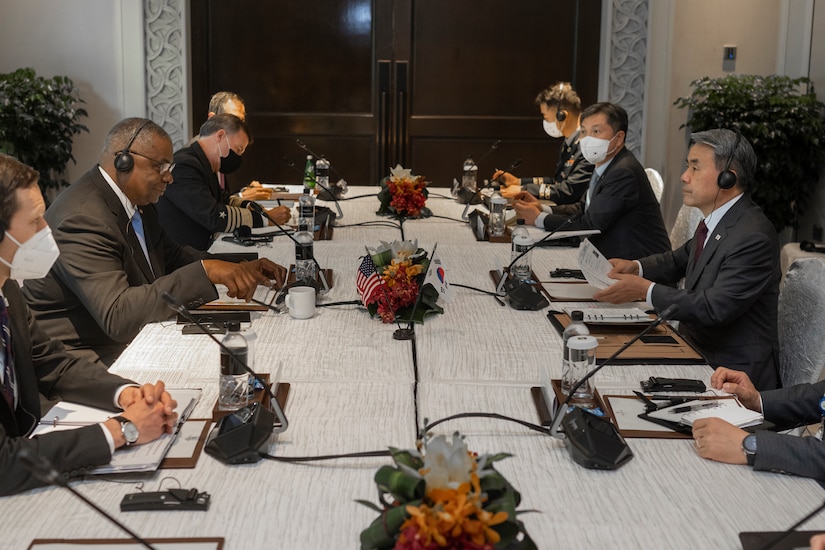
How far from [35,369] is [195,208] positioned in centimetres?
226

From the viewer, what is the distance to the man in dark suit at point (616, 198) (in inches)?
167

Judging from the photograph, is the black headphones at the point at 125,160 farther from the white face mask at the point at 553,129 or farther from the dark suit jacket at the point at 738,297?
the white face mask at the point at 553,129

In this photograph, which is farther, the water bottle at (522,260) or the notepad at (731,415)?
the water bottle at (522,260)

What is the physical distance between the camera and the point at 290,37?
722 cm

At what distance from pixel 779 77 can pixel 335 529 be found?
5.44 meters

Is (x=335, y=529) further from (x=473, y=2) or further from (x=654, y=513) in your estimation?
(x=473, y=2)

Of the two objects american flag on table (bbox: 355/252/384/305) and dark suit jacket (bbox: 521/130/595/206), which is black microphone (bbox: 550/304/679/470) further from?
dark suit jacket (bbox: 521/130/595/206)

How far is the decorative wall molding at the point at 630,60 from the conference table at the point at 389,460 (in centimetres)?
438

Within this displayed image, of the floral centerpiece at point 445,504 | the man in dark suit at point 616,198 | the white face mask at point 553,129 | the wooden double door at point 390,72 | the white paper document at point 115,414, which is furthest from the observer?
the wooden double door at point 390,72

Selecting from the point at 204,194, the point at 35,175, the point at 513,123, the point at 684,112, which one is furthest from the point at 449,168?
the point at 35,175

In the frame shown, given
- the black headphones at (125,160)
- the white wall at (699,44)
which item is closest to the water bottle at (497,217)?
the black headphones at (125,160)

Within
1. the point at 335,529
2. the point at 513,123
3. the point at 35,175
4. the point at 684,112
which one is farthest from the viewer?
the point at 513,123

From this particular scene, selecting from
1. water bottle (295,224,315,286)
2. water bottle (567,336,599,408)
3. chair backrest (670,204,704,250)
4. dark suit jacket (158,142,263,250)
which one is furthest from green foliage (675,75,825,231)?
water bottle (567,336,599,408)

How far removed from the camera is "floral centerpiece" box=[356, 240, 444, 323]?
287 centimetres
